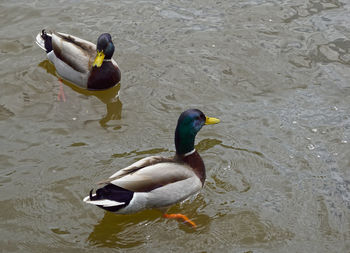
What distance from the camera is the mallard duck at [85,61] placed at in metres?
7.91

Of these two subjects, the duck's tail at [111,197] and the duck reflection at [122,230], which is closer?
the duck's tail at [111,197]

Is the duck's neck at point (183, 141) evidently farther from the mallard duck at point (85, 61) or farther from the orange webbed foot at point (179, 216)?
the mallard duck at point (85, 61)

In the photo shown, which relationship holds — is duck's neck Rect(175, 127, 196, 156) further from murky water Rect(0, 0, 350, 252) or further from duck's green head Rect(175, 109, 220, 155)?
murky water Rect(0, 0, 350, 252)

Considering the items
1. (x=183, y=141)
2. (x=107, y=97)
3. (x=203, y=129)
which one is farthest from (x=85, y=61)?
(x=183, y=141)

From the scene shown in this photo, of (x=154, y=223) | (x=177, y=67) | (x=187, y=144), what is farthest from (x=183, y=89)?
(x=154, y=223)

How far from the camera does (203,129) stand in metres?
7.01

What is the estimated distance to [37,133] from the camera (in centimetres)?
A: 694

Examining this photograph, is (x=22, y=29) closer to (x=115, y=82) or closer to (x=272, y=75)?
(x=115, y=82)

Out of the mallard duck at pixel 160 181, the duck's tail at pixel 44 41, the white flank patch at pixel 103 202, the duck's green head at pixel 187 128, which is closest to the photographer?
the white flank patch at pixel 103 202

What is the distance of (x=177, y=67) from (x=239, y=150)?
225 centimetres

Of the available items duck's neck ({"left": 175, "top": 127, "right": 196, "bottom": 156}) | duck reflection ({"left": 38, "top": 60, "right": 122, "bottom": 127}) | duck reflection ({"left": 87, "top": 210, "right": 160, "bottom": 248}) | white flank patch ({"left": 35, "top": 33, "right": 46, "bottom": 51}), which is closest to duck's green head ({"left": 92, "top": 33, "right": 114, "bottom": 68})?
duck reflection ({"left": 38, "top": 60, "right": 122, "bottom": 127})

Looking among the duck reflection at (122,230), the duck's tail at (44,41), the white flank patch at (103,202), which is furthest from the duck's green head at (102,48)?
the white flank patch at (103,202)

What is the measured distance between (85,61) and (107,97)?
0.63m

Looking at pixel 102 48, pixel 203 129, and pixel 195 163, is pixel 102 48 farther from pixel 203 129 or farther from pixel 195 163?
pixel 195 163
